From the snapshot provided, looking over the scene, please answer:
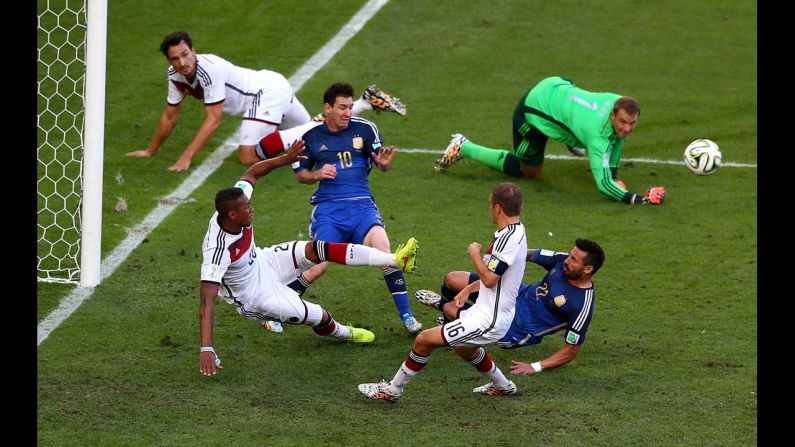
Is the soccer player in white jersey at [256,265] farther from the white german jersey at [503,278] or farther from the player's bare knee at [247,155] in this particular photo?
the player's bare knee at [247,155]

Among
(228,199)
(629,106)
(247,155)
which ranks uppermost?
(629,106)

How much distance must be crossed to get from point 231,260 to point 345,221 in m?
1.42

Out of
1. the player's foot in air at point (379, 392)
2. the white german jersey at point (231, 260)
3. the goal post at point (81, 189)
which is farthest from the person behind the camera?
the goal post at point (81, 189)

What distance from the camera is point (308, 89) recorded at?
14.6 meters

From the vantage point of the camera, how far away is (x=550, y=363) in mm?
7914

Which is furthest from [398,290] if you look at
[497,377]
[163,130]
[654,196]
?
[163,130]

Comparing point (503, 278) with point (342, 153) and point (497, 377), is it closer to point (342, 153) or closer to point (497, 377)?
point (497, 377)

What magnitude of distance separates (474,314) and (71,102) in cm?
785

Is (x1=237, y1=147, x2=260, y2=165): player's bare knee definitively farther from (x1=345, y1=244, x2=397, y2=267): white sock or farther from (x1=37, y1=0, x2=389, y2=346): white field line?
(x1=345, y1=244, x2=397, y2=267): white sock

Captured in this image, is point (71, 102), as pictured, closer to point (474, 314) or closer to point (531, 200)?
point (531, 200)

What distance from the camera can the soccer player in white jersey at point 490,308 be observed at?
7113 millimetres

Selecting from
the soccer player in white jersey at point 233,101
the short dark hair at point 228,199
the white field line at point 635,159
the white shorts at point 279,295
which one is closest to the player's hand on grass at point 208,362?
the white shorts at point 279,295

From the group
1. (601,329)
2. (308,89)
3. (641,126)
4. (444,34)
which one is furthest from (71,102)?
(601,329)

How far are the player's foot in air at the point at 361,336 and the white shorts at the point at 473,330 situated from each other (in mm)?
1339
